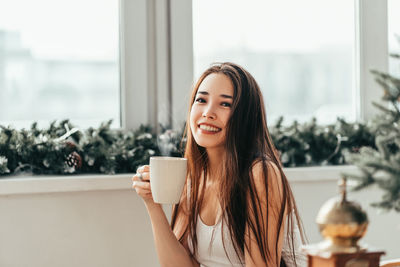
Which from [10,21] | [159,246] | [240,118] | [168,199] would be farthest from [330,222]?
[10,21]

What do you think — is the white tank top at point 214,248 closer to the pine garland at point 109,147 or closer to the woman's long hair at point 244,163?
the woman's long hair at point 244,163

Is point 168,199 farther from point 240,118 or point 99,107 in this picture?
point 99,107

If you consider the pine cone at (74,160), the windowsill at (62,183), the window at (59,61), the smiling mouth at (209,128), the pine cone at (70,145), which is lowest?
the windowsill at (62,183)

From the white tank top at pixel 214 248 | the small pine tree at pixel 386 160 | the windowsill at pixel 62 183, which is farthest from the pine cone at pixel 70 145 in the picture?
the small pine tree at pixel 386 160

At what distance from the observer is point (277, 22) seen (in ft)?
7.41

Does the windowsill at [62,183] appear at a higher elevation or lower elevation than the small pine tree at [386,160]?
lower

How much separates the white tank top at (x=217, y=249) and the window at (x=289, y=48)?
31.2 inches

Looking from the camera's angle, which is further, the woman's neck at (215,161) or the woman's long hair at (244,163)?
the woman's neck at (215,161)

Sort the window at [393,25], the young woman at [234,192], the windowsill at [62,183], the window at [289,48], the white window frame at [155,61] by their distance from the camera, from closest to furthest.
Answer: the young woman at [234,192] < the windowsill at [62,183] < the white window frame at [155,61] < the window at [289,48] < the window at [393,25]

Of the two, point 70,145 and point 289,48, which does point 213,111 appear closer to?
point 70,145

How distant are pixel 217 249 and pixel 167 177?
0.34m

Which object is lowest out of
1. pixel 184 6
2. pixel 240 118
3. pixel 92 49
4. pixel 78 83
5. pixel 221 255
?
pixel 221 255

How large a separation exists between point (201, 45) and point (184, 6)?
173 millimetres

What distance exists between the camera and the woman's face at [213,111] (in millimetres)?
1441
